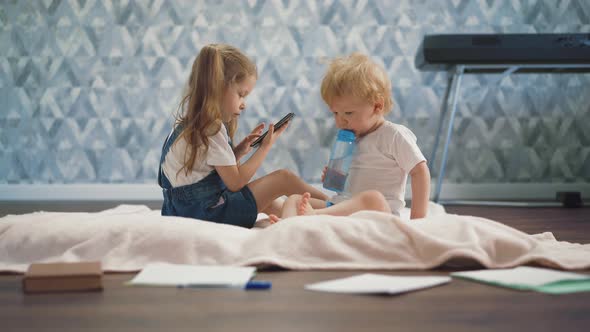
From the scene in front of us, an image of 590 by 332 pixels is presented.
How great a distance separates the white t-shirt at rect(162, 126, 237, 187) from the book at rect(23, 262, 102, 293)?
707mm

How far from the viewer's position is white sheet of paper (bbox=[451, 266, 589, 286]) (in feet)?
3.66

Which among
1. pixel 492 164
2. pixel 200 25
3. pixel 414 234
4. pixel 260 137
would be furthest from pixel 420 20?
pixel 414 234

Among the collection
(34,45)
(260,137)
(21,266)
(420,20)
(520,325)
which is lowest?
(21,266)

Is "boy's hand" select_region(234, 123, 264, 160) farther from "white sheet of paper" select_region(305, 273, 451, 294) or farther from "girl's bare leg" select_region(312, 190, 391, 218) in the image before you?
"white sheet of paper" select_region(305, 273, 451, 294)

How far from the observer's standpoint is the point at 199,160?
184 cm

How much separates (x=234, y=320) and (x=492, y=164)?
269 cm

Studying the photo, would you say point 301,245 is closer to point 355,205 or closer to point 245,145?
point 355,205

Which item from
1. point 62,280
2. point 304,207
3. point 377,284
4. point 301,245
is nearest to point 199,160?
point 304,207

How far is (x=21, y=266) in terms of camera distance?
132 centimetres

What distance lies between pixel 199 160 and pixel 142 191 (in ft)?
5.28

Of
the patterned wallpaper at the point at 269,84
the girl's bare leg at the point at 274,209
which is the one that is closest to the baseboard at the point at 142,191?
the patterned wallpaper at the point at 269,84

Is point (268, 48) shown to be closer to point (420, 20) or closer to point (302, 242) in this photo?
point (420, 20)

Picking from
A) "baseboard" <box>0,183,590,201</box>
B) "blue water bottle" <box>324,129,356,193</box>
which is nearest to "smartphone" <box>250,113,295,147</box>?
"blue water bottle" <box>324,129,356,193</box>

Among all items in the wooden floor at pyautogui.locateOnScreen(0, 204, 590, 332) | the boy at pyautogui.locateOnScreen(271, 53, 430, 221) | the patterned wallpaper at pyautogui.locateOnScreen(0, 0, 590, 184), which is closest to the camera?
the wooden floor at pyautogui.locateOnScreen(0, 204, 590, 332)
